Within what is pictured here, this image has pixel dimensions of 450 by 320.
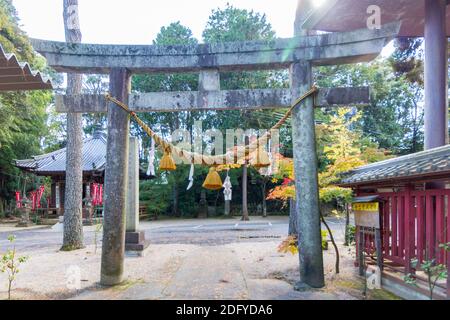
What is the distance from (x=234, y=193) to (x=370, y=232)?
865 inches

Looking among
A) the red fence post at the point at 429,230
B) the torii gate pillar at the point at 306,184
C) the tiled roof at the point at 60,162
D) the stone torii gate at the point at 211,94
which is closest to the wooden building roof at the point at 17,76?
the stone torii gate at the point at 211,94

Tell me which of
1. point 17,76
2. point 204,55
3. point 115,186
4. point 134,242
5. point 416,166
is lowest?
point 134,242

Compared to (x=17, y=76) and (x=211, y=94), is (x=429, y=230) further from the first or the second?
(x=17, y=76)

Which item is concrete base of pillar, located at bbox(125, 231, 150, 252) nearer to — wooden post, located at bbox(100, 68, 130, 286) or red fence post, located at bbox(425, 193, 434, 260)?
wooden post, located at bbox(100, 68, 130, 286)

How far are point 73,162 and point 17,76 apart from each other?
544 centimetres

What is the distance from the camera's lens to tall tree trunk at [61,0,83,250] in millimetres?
9695

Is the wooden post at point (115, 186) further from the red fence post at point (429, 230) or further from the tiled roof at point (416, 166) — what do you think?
the red fence post at point (429, 230)

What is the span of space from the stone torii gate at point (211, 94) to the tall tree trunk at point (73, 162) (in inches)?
178

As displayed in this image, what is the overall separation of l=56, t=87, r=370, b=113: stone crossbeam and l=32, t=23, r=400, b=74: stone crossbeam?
0.42 m

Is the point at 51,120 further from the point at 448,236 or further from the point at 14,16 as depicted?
the point at 448,236

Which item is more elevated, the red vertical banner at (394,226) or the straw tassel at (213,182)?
the straw tassel at (213,182)

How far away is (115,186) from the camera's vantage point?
536cm

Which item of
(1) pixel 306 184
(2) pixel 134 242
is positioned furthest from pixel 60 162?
(1) pixel 306 184

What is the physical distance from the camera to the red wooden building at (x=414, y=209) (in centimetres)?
418
